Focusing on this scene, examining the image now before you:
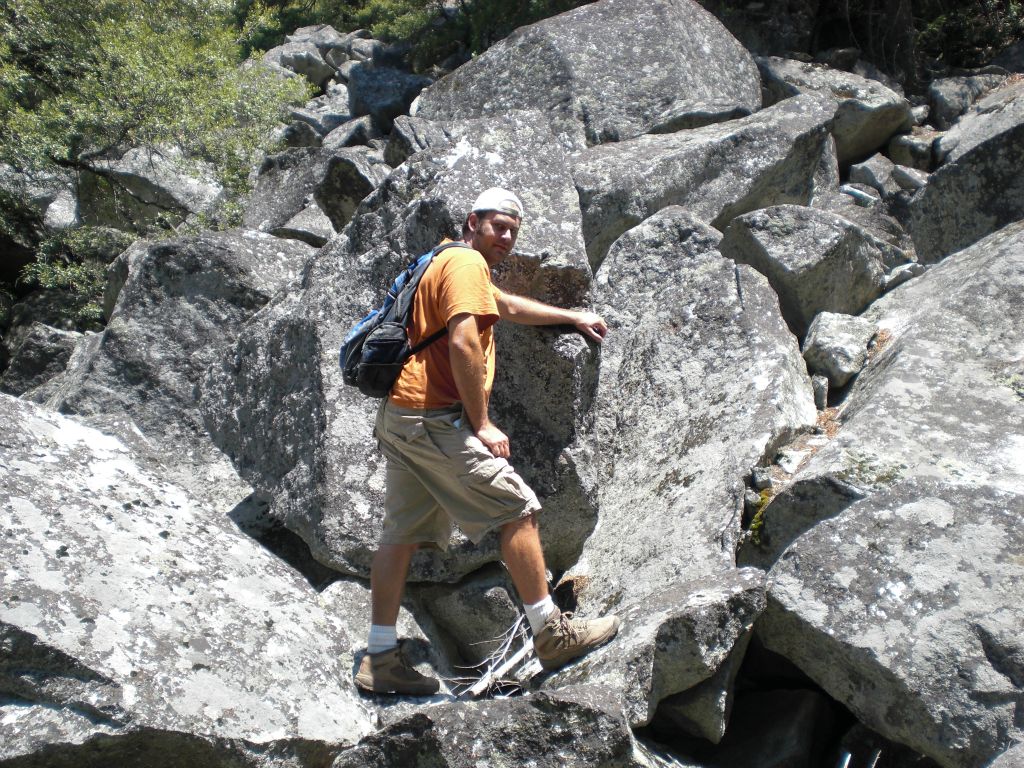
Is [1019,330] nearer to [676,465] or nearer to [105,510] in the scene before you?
[676,465]

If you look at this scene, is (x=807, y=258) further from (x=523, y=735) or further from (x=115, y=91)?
(x=115, y=91)

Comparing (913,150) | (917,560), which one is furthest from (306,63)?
(917,560)

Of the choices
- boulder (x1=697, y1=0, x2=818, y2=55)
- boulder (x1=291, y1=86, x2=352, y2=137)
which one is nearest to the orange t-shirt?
boulder (x1=697, y1=0, x2=818, y2=55)

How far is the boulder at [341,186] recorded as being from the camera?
32.7 feet

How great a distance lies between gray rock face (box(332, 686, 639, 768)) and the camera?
12.6 feet

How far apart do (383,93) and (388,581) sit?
1135cm

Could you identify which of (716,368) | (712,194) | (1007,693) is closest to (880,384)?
(716,368)

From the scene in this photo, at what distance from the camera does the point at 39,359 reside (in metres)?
9.27

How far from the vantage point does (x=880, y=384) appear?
20.0 feet

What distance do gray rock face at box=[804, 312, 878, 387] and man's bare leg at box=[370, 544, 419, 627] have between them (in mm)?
3321

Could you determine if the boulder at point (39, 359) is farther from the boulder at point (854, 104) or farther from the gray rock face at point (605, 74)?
the boulder at point (854, 104)

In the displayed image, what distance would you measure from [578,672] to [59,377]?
17.4ft

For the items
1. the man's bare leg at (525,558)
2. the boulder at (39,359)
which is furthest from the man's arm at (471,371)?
the boulder at (39,359)

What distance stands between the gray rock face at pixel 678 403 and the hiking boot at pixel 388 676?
3.66 feet
